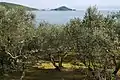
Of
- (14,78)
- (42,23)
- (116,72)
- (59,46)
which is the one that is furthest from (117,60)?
(14,78)

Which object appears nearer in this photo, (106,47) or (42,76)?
(106,47)

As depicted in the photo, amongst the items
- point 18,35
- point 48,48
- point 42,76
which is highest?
point 18,35

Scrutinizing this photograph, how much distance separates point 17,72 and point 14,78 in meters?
3.50

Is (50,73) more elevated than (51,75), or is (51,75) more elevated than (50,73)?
Answer: (51,75)

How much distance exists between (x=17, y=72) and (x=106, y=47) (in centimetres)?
1752

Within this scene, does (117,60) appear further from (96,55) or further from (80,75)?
(96,55)

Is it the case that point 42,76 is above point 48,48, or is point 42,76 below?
below

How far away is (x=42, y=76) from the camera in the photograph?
4441 centimetres

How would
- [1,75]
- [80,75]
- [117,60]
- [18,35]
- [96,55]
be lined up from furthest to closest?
[117,60] → [80,75] → [1,75] → [18,35] → [96,55]

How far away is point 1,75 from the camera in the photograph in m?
41.4

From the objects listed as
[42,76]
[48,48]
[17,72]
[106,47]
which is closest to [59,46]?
[48,48]

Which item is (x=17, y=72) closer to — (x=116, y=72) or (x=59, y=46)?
(x=59, y=46)

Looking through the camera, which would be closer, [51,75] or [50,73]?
[51,75]

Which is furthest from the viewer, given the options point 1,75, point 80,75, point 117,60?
point 117,60
